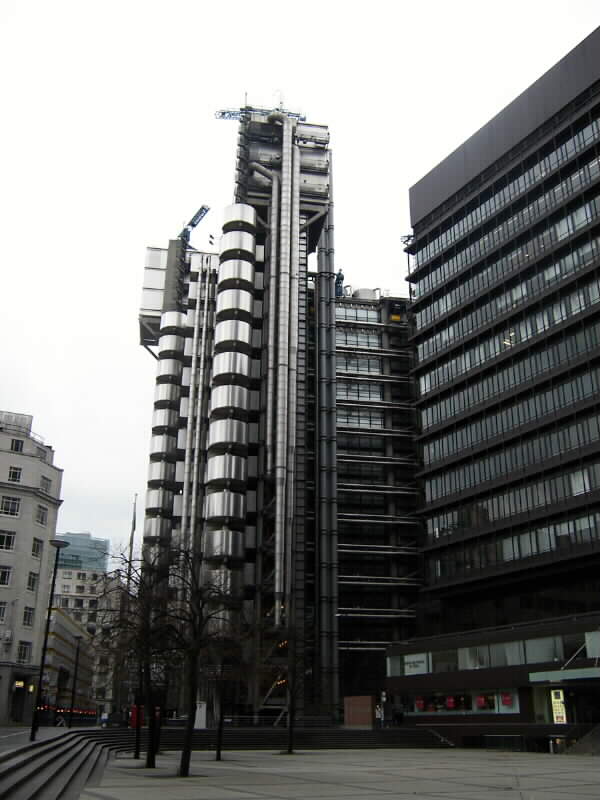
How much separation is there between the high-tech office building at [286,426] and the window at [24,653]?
56.3 feet

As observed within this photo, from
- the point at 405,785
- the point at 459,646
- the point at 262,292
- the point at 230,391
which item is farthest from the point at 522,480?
the point at 405,785

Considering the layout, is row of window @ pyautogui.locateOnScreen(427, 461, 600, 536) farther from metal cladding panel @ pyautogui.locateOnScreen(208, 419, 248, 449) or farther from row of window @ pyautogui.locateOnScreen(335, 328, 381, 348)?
row of window @ pyautogui.locateOnScreen(335, 328, 381, 348)

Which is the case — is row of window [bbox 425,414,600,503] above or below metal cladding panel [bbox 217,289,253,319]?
below

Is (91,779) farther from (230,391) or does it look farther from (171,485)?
(171,485)

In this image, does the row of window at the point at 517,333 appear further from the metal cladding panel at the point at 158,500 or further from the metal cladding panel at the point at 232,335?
the metal cladding panel at the point at 158,500

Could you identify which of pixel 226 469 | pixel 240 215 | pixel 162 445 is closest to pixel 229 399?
pixel 226 469

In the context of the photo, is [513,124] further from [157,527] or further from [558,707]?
[157,527]

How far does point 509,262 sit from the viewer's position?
252 ft

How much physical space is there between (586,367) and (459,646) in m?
25.6

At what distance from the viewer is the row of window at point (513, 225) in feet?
228

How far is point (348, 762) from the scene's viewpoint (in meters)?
36.7

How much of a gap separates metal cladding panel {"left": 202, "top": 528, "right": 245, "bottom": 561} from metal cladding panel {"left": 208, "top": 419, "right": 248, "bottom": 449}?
9.40 m

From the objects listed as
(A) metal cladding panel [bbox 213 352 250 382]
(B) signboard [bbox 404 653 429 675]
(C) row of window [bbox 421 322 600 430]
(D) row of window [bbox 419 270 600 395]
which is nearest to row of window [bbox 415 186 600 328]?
(D) row of window [bbox 419 270 600 395]

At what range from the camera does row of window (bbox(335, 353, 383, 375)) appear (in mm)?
108812
